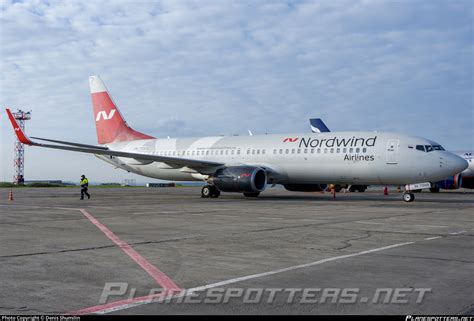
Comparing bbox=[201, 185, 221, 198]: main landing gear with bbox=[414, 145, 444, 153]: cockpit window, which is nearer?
bbox=[414, 145, 444, 153]: cockpit window

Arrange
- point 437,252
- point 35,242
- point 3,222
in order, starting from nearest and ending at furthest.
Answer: point 437,252
point 35,242
point 3,222

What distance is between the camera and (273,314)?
4.70 m

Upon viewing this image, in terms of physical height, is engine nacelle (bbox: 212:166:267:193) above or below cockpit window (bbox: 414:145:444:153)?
below

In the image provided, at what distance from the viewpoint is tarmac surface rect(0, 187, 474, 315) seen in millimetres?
5023

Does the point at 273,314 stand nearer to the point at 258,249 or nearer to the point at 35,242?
the point at 258,249

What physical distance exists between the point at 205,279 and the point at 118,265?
1.57 m

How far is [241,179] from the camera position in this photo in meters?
25.1

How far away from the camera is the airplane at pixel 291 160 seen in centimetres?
2336

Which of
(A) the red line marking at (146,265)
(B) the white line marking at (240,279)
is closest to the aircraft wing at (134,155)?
(A) the red line marking at (146,265)

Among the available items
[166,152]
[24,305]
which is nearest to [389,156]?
[166,152]

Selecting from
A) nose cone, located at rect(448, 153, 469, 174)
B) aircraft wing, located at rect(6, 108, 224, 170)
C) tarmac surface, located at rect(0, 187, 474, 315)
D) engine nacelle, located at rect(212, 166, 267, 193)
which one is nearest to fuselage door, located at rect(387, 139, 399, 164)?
nose cone, located at rect(448, 153, 469, 174)
